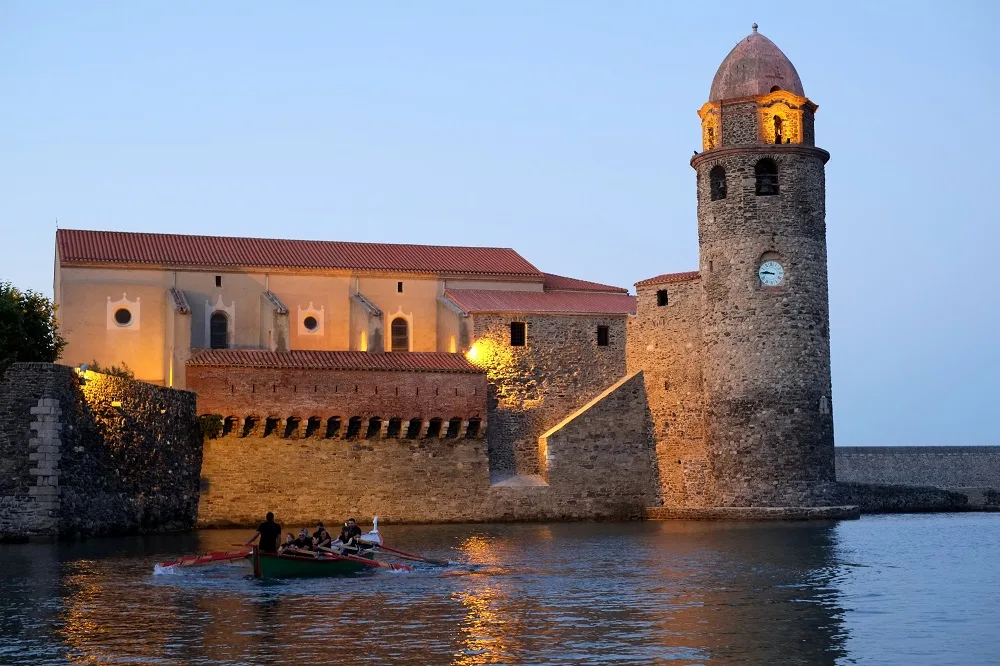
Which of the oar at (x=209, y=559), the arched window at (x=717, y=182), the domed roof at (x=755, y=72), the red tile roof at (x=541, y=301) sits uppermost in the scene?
the domed roof at (x=755, y=72)

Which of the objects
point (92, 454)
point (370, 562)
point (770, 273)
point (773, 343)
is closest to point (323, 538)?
point (370, 562)

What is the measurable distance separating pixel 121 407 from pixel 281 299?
1143 cm

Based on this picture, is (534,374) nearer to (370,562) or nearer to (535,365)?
(535,365)

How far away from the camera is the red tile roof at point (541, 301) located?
44.3m

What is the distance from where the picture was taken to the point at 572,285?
50.6m

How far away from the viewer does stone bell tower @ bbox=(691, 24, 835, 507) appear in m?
40.3

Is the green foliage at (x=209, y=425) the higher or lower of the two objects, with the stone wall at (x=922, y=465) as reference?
higher

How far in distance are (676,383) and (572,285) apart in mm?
9101

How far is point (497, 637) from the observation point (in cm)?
1788

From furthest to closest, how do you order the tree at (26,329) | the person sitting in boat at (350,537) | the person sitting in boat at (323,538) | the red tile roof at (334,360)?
the red tile roof at (334,360), the tree at (26,329), the person sitting in boat at (350,537), the person sitting in boat at (323,538)

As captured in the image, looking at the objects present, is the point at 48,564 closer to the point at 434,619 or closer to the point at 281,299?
the point at 434,619

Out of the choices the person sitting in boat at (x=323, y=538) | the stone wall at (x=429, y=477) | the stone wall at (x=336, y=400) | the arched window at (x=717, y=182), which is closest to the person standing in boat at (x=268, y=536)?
the person sitting in boat at (x=323, y=538)

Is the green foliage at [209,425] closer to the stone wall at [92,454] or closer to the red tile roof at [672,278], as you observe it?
the stone wall at [92,454]

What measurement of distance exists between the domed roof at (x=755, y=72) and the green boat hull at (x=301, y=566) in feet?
69.5
